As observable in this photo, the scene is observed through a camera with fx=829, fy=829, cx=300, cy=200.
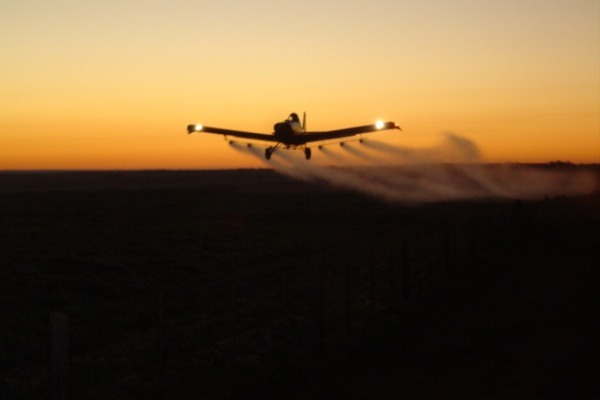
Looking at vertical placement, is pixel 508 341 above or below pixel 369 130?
below

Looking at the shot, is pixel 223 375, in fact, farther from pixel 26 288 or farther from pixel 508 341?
pixel 26 288

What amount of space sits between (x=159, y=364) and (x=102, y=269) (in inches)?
585

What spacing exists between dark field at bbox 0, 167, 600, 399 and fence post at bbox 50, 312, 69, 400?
119 millimetres

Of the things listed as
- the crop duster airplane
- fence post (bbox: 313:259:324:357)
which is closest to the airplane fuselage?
the crop duster airplane

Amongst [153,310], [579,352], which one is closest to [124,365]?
[153,310]

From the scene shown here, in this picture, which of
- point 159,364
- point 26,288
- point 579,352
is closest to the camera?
point 159,364

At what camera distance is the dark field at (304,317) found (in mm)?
11625

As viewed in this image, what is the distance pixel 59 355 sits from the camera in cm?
770

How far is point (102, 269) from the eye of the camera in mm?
25953

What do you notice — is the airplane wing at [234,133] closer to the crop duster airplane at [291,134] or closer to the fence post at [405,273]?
the crop duster airplane at [291,134]

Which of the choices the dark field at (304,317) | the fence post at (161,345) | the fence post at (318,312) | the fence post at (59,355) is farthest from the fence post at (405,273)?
the fence post at (59,355)

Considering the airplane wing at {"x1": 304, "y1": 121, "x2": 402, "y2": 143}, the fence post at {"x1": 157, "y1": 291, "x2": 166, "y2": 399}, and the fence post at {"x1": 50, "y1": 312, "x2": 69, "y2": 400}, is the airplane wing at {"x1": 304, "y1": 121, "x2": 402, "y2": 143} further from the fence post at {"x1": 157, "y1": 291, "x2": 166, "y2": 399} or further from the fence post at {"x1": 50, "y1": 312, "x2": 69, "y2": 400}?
the fence post at {"x1": 50, "y1": 312, "x2": 69, "y2": 400}

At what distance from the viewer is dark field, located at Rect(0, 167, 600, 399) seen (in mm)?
11625

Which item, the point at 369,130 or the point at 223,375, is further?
the point at 369,130
